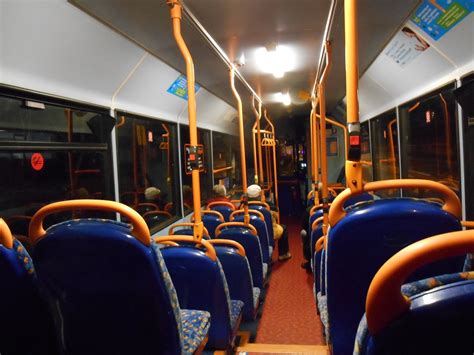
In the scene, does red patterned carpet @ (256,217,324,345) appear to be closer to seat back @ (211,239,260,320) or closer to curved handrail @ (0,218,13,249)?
seat back @ (211,239,260,320)

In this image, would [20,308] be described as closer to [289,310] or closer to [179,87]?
[289,310]

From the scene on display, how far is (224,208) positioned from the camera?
446 centimetres

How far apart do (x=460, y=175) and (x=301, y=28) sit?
1.89 meters

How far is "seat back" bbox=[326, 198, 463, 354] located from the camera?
110 cm

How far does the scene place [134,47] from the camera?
2930 millimetres

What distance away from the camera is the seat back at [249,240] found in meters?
3.17

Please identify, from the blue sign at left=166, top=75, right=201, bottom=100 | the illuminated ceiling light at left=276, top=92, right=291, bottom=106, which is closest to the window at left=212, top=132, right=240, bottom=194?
the illuminated ceiling light at left=276, top=92, right=291, bottom=106

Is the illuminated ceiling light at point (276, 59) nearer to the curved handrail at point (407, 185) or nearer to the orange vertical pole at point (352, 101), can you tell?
the orange vertical pole at point (352, 101)

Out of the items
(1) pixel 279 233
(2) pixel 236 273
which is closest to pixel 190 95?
(2) pixel 236 273

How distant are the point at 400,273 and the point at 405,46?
3267 millimetres

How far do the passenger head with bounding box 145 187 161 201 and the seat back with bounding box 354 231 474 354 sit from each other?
3708 mm

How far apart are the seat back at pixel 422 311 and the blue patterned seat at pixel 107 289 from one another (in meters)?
0.69

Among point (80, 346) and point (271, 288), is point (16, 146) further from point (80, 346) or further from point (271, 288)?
point (271, 288)

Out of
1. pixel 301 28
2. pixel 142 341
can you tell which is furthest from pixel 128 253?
pixel 301 28
